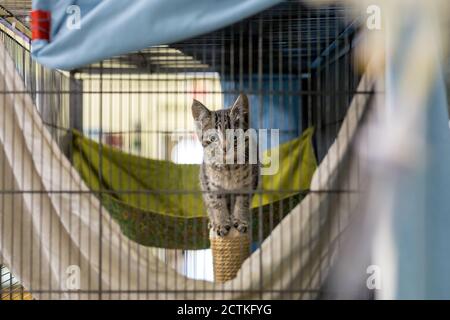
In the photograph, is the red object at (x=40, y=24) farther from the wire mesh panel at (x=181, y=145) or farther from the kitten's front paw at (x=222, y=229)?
the kitten's front paw at (x=222, y=229)

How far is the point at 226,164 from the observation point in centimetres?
274

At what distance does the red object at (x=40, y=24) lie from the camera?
1970 millimetres

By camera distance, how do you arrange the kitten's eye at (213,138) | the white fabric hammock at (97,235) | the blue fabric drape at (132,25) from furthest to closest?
the kitten's eye at (213,138) → the white fabric hammock at (97,235) → the blue fabric drape at (132,25)

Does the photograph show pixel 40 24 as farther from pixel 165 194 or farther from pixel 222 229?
pixel 165 194

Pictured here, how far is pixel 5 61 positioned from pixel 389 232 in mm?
1469

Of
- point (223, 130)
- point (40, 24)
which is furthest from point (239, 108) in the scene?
point (40, 24)

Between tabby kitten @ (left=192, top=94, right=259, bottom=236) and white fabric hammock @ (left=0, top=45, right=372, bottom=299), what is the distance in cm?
46

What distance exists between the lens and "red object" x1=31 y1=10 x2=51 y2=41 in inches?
77.5

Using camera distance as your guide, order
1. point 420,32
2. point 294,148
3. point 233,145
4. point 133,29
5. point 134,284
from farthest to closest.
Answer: point 294,148 < point 233,145 < point 134,284 < point 133,29 < point 420,32

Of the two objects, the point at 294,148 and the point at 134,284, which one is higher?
the point at 294,148

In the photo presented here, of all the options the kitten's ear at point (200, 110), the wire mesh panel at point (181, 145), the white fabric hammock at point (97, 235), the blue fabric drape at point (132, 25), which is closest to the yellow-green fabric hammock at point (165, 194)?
the wire mesh panel at point (181, 145)
